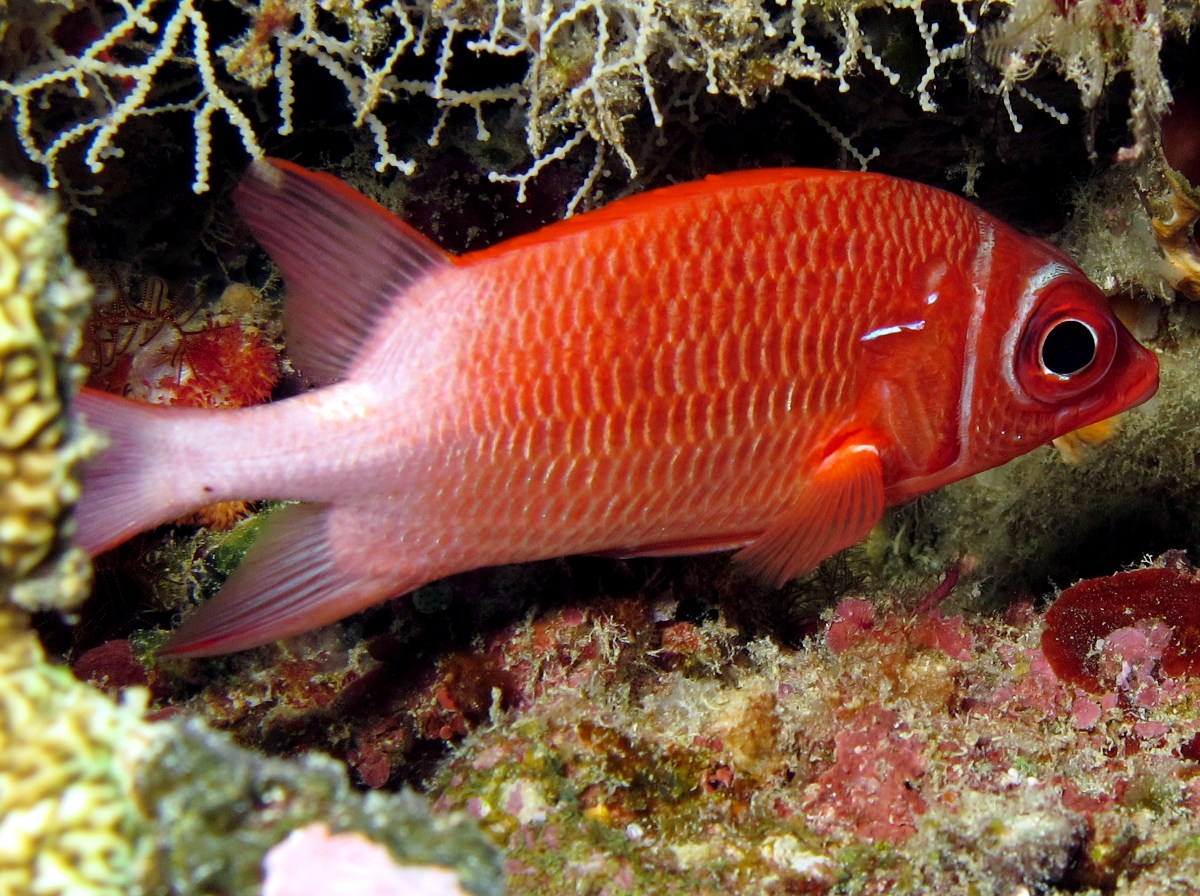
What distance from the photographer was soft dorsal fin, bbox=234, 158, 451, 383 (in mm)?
2188

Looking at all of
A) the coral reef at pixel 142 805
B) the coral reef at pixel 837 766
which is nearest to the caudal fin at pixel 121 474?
the coral reef at pixel 142 805

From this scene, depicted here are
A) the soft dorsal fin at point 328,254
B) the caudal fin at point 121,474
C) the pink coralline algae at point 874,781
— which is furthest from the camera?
the pink coralline algae at point 874,781

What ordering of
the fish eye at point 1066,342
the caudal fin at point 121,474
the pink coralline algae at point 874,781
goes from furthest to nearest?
the fish eye at point 1066,342 < the pink coralline algae at point 874,781 < the caudal fin at point 121,474

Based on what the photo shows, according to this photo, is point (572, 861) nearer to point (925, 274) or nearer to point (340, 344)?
point (340, 344)

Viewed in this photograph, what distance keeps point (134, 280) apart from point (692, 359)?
2.50m

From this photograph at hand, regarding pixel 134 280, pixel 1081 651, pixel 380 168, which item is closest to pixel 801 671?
pixel 1081 651

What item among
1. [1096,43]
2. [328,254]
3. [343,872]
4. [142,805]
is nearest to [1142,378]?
[1096,43]

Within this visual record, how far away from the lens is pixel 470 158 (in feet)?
10.9

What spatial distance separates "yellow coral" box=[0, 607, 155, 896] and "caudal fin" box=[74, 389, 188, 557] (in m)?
0.58

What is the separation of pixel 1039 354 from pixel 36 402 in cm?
258

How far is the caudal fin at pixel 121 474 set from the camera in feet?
6.47

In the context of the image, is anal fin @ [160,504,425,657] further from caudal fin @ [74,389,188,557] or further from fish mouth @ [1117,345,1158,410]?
fish mouth @ [1117,345,1158,410]

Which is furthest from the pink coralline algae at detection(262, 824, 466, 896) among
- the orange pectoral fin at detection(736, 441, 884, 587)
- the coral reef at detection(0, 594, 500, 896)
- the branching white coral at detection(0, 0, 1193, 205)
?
the branching white coral at detection(0, 0, 1193, 205)

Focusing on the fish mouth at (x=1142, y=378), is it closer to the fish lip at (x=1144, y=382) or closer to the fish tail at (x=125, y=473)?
the fish lip at (x=1144, y=382)
